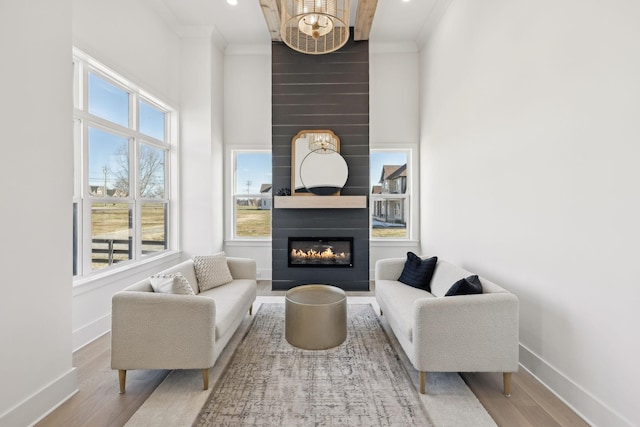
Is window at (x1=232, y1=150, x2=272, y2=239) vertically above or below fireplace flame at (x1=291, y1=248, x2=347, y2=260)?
above

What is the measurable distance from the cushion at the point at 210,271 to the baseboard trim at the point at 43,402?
1.16 meters

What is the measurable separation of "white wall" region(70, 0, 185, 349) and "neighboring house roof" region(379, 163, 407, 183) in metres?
3.37

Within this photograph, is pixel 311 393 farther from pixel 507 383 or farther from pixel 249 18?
pixel 249 18

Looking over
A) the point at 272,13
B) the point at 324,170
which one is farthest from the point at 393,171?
the point at 272,13

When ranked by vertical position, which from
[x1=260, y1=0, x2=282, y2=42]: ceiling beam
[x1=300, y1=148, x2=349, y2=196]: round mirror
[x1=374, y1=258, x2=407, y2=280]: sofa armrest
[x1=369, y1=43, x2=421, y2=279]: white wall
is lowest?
[x1=374, y1=258, x2=407, y2=280]: sofa armrest

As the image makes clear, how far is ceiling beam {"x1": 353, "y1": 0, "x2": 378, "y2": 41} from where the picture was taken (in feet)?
11.8

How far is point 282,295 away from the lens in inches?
168

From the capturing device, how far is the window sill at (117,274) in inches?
108

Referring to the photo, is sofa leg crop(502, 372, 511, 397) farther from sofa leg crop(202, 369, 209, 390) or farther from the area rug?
sofa leg crop(202, 369, 209, 390)

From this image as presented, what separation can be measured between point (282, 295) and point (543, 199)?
326 cm

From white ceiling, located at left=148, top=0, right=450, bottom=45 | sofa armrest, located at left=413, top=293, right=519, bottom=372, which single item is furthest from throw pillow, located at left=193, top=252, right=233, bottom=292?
white ceiling, located at left=148, top=0, right=450, bottom=45

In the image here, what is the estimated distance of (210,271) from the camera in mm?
3076

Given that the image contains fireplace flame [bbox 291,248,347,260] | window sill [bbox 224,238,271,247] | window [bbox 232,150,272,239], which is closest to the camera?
fireplace flame [bbox 291,248,347,260]

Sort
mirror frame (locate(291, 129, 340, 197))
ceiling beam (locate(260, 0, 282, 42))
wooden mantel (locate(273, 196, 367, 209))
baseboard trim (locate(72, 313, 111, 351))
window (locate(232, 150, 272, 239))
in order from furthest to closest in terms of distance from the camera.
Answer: window (locate(232, 150, 272, 239)), mirror frame (locate(291, 129, 340, 197)), wooden mantel (locate(273, 196, 367, 209)), ceiling beam (locate(260, 0, 282, 42)), baseboard trim (locate(72, 313, 111, 351))
